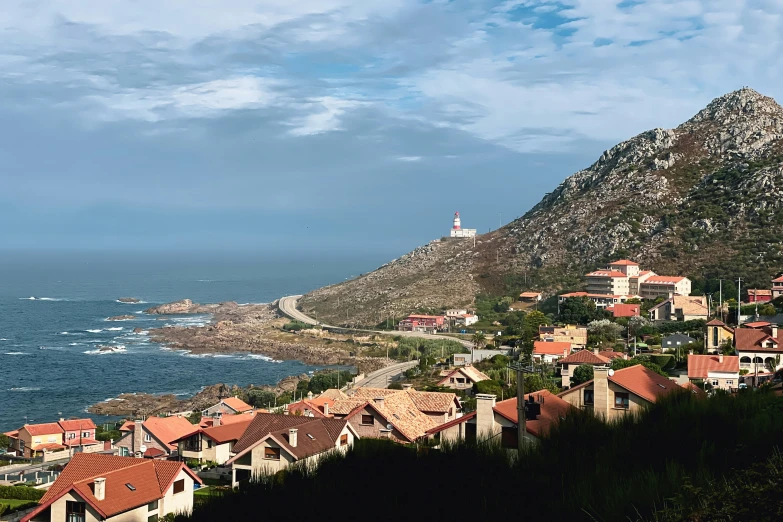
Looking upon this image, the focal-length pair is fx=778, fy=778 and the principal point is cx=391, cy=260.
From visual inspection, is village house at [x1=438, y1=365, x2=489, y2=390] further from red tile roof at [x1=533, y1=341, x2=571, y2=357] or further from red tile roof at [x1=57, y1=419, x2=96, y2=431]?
red tile roof at [x1=57, y1=419, x2=96, y2=431]

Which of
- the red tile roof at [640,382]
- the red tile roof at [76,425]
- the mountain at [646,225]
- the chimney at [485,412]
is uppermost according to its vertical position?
the mountain at [646,225]

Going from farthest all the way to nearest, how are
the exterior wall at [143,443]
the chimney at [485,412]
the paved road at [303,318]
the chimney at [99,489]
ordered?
the paved road at [303,318] → the exterior wall at [143,443] → the chimney at [99,489] → the chimney at [485,412]

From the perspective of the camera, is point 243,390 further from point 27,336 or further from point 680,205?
point 680,205

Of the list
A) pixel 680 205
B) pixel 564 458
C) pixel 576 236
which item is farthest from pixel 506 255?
pixel 564 458

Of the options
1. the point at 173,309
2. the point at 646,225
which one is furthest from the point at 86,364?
the point at 646,225

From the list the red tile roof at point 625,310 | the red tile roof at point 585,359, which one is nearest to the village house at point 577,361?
the red tile roof at point 585,359

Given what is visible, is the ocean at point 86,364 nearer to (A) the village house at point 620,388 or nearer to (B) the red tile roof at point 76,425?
(B) the red tile roof at point 76,425
